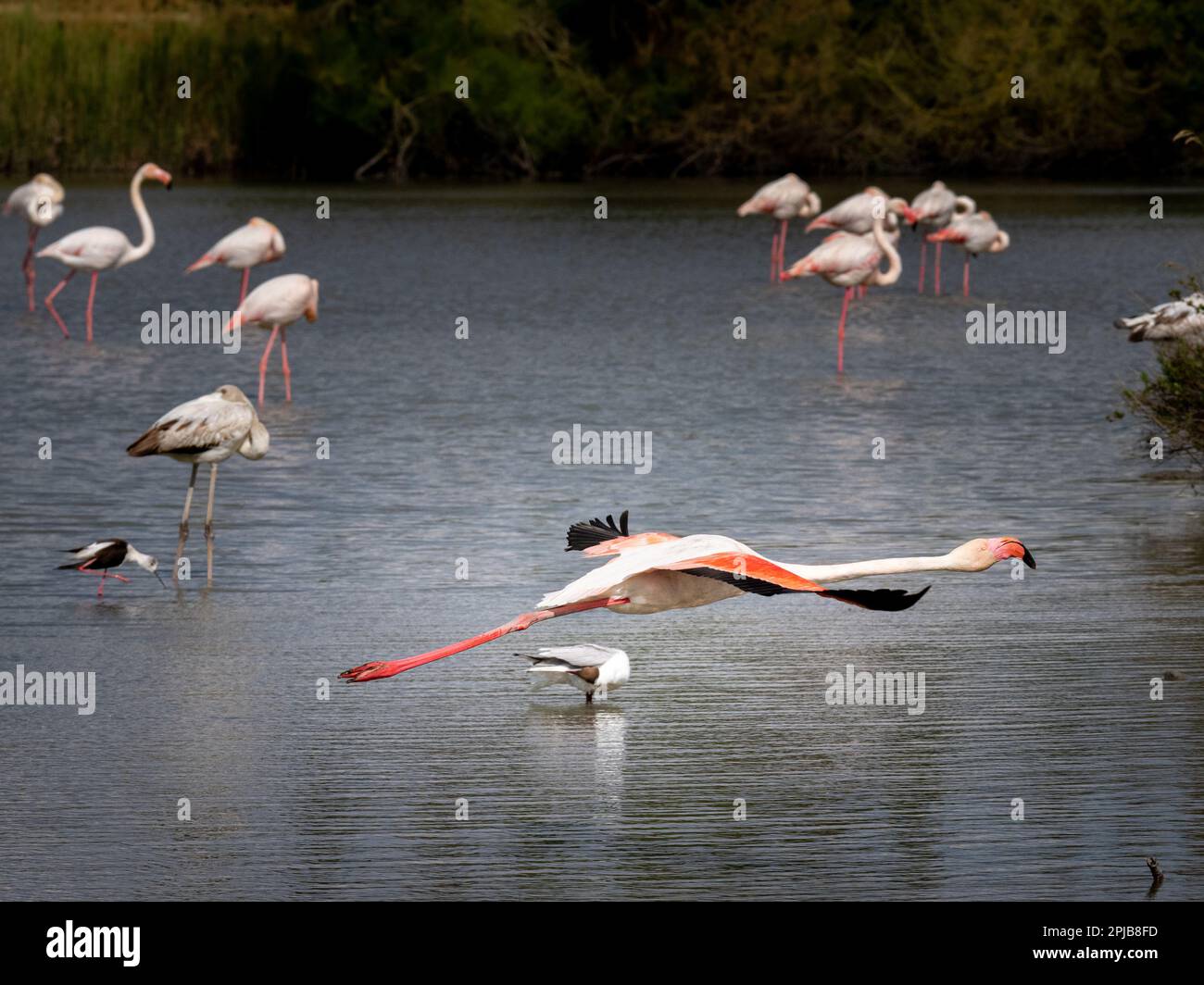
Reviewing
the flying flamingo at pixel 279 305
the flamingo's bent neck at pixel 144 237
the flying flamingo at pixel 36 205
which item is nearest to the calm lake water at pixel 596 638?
the flying flamingo at pixel 279 305

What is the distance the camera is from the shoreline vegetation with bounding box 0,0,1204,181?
44.2 metres

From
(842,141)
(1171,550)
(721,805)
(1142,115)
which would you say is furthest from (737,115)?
(721,805)

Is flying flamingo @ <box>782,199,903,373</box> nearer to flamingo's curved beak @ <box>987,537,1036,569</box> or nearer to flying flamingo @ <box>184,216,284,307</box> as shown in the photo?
flying flamingo @ <box>184,216,284,307</box>

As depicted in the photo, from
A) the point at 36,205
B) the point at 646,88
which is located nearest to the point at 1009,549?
the point at 36,205

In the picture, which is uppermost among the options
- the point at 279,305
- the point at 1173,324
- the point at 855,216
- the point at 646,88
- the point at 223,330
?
the point at 646,88

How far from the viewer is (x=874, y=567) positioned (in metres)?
6.47

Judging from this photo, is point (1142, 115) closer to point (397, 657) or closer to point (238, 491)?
point (238, 491)

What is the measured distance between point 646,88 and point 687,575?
41.1 meters

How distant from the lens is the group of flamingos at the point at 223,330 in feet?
29.4

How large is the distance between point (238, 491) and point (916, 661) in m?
4.45

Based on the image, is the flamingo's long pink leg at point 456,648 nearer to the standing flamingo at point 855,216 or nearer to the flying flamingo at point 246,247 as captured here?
the flying flamingo at point 246,247

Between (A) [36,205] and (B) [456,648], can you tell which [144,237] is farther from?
(B) [456,648]

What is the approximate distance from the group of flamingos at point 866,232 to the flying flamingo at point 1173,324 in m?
2.59

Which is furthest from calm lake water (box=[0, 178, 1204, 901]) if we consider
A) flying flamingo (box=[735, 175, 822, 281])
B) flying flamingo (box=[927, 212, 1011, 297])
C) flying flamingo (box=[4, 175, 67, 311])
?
flying flamingo (box=[735, 175, 822, 281])
